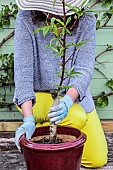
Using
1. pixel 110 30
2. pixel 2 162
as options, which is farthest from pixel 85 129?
pixel 110 30

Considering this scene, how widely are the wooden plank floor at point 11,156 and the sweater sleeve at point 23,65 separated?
52 centimetres

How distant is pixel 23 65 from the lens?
192 cm

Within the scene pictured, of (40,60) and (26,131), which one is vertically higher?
(40,60)

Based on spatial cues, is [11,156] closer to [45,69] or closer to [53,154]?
[45,69]

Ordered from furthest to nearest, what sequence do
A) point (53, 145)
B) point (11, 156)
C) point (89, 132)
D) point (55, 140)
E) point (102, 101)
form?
point (102, 101) → point (11, 156) → point (89, 132) → point (55, 140) → point (53, 145)

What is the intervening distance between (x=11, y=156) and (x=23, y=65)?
0.73 meters

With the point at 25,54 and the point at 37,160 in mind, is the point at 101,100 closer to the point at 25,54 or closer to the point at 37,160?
the point at 25,54

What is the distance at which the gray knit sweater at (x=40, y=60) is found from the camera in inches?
74.7

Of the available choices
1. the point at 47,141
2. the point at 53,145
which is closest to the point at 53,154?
the point at 53,145

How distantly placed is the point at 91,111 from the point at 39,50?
0.49m

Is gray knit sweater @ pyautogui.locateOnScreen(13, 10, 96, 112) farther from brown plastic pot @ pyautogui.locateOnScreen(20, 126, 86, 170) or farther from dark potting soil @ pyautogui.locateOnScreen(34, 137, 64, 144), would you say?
brown plastic pot @ pyautogui.locateOnScreen(20, 126, 86, 170)

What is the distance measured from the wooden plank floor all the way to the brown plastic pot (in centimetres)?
72

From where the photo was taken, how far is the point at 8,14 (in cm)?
283

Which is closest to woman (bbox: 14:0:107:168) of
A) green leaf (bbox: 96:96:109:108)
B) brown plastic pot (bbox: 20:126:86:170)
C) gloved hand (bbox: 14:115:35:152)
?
gloved hand (bbox: 14:115:35:152)
